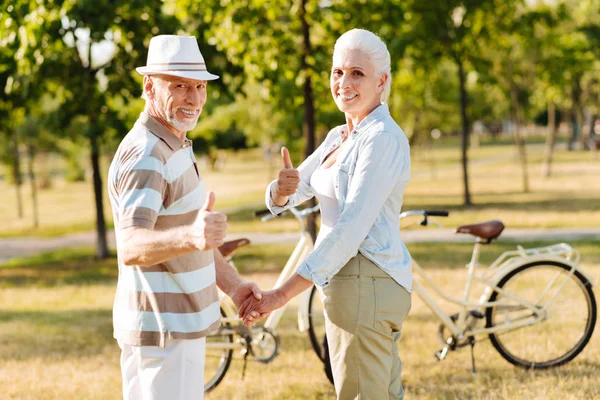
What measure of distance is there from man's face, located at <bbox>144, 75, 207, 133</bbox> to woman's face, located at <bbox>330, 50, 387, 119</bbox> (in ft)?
2.01

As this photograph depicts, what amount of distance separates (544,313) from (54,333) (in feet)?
16.5

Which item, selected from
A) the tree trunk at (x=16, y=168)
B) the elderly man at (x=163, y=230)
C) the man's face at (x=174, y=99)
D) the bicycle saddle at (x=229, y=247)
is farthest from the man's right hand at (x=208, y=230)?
the tree trunk at (x=16, y=168)

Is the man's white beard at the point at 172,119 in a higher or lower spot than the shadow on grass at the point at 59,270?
higher

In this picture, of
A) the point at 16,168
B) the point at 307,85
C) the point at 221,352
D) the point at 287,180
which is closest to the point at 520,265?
the point at 221,352

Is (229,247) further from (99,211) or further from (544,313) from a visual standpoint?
(99,211)

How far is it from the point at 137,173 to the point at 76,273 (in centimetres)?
1078

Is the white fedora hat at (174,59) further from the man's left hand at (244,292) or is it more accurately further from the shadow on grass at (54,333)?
the shadow on grass at (54,333)

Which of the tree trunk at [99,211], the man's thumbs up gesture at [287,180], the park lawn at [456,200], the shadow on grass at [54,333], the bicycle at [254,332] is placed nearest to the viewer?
the man's thumbs up gesture at [287,180]

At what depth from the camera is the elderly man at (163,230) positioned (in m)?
2.98

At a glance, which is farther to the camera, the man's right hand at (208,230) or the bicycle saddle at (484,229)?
the bicycle saddle at (484,229)

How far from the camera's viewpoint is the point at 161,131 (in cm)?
319

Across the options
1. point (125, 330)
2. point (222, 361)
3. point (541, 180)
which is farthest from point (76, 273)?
point (541, 180)

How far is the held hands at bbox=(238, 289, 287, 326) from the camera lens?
11.3 ft

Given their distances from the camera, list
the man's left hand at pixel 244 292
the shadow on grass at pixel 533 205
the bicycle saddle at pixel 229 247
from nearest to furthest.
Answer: the man's left hand at pixel 244 292 → the bicycle saddle at pixel 229 247 → the shadow on grass at pixel 533 205
